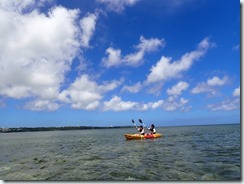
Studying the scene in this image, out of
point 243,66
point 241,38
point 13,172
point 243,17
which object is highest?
point 243,17

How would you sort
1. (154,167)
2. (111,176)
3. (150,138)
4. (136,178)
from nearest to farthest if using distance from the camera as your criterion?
(136,178), (111,176), (154,167), (150,138)

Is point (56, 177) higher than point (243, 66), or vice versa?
point (243, 66)

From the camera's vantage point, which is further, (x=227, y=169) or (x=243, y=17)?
(x=227, y=169)

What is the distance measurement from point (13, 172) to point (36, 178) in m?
2.42

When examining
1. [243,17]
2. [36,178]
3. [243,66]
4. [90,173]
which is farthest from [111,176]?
[243,17]

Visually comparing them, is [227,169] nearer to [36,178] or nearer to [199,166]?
[199,166]

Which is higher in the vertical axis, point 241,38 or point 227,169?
point 241,38

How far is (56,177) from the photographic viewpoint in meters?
12.2

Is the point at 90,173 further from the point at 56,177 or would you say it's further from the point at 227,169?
the point at 227,169

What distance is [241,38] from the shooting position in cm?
873

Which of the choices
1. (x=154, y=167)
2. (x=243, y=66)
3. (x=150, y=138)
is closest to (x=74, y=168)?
(x=154, y=167)

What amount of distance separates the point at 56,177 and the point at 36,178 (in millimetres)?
841

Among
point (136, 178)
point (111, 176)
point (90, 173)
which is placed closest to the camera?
point (136, 178)

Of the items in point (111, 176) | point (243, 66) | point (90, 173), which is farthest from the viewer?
point (90, 173)
